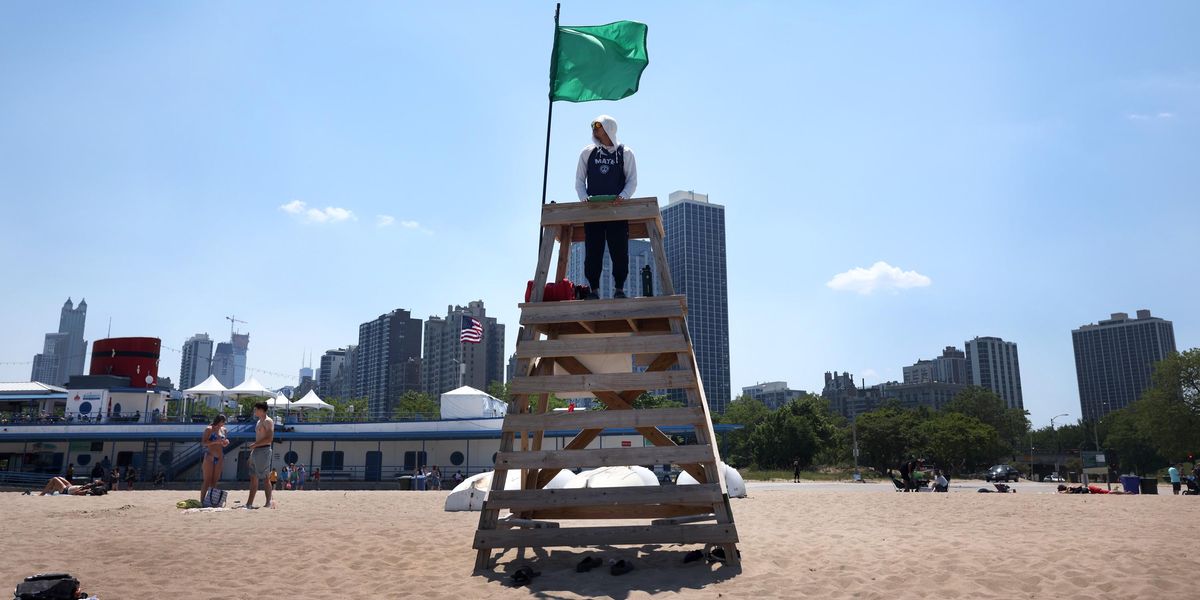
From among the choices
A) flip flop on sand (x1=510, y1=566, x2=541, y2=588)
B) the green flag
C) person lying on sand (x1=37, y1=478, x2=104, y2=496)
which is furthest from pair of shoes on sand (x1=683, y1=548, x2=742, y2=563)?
person lying on sand (x1=37, y1=478, x2=104, y2=496)

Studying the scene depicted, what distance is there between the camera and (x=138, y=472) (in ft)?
136

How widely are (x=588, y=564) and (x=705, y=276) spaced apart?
520 ft

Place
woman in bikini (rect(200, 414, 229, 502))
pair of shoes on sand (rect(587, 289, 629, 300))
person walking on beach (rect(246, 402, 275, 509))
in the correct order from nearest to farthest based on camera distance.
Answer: pair of shoes on sand (rect(587, 289, 629, 300))
woman in bikini (rect(200, 414, 229, 502))
person walking on beach (rect(246, 402, 275, 509))

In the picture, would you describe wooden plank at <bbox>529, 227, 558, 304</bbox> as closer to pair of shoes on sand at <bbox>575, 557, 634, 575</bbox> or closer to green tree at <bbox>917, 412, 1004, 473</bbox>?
pair of shoes on sand at <bbox>575, 557, 634, 575</bbox>

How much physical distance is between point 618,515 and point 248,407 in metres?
83.3

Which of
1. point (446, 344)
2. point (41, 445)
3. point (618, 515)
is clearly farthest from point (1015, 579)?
point (446, 344)

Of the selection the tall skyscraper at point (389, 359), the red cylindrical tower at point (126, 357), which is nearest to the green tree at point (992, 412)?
the red cylindrical tower at point (126, 357)

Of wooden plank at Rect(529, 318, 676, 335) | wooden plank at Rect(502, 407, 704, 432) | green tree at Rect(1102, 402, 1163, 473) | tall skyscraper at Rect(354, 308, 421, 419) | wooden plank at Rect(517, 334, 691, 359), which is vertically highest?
tall skyscraper at Rect(354, 308, 421, 419)

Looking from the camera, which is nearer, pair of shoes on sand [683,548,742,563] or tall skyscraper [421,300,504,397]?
pair of shoes on sand [683,548,742,563]

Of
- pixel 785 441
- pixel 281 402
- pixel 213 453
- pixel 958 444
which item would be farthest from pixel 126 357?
pixel 958 444

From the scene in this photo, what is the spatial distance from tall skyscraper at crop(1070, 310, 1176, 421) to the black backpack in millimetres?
189251

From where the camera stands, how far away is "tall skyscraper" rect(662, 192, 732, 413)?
6270 inches

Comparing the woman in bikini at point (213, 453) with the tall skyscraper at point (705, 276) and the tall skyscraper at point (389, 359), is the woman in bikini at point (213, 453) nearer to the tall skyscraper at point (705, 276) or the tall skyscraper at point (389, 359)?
the tall skyscraper at point (389, 359)

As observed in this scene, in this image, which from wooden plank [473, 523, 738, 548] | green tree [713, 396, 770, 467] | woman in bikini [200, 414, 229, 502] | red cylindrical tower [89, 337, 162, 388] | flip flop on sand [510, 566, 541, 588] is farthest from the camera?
green tree [713, 396, 770, 467]
